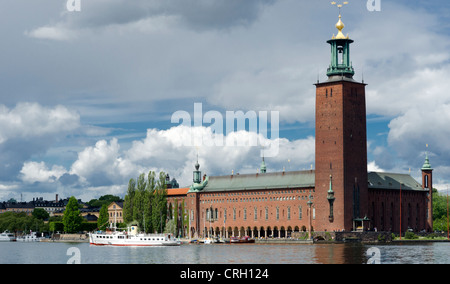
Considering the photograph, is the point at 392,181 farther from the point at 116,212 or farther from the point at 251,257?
the point at 116,212

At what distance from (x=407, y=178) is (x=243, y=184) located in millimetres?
27064

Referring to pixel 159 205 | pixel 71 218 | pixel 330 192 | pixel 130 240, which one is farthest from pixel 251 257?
pixel 71 218

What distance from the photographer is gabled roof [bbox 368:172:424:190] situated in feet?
403

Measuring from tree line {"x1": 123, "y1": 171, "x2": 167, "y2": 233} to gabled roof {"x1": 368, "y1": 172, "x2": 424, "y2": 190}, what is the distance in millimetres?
31525

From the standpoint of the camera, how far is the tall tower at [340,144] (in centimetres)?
11044

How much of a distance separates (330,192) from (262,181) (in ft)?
76.2

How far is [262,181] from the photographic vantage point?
434ft

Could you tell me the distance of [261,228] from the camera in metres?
128

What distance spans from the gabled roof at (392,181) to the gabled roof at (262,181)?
30.4 ft

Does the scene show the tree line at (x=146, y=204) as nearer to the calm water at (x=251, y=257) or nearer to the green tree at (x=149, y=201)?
the green tree at (x=149, y=201)

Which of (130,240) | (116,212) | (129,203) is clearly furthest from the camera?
(116,212)
